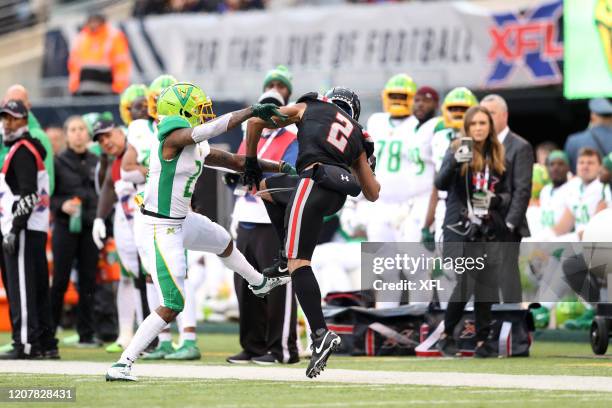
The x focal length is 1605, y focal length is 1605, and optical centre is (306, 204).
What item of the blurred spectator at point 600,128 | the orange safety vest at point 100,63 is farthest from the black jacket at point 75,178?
the orange safety vest at point 100,63

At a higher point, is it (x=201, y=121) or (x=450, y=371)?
(x=201, y=121)

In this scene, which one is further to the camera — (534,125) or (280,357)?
(534,125)

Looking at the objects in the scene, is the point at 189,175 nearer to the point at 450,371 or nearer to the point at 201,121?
the point at 201,121

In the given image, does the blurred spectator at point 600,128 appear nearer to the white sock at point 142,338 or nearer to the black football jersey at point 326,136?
the black football jersey at point 326,136

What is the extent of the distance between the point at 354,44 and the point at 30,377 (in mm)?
11778

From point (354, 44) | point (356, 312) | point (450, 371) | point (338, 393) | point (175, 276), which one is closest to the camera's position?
point (338, 393)

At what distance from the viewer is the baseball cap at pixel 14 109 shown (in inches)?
504

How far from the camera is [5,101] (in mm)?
13062

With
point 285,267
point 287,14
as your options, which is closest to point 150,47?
point 287,14

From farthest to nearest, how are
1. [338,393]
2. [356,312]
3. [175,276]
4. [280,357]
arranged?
[356,312] → [280,357] → [175,276] → [338,393]

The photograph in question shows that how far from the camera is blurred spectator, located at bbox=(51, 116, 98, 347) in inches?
601

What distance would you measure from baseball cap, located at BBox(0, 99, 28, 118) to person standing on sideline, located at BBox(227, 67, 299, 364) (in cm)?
182

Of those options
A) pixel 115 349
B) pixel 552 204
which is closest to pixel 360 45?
pixel 552 204

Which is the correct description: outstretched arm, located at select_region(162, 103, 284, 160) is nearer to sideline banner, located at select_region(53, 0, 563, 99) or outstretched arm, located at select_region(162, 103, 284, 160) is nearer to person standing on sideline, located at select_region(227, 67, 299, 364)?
person standing on sideline, located at select_region(227, 67, 299, 364)
